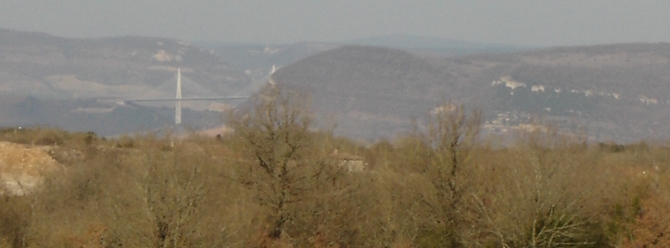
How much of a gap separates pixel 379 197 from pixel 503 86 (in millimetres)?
116879

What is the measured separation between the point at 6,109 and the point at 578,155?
14977 centimetres

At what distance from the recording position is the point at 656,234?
2438 cm

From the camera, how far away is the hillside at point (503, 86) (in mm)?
127500

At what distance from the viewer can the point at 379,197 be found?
95.0 ft

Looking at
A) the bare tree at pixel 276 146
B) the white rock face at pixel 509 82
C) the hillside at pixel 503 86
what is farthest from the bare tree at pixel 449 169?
the white rock face at pixel 509 82

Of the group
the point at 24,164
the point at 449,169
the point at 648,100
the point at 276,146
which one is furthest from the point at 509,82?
the point at 276,146

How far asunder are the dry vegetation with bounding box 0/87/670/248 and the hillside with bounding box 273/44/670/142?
80278 mm

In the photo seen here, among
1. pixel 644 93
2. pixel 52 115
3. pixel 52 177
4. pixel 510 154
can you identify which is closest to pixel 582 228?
pixel 510 154

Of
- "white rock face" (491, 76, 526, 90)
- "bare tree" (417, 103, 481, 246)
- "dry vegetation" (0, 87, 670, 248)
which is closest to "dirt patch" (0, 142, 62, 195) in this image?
"dry vegetation" (0, 87, 670, 248)

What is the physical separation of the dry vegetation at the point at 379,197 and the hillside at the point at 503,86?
3161 inches

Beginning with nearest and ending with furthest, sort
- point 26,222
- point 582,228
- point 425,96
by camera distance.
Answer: point 26,222 → point 582,228 → point 425,96

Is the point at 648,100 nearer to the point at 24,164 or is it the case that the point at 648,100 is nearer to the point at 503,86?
the point at 503,86

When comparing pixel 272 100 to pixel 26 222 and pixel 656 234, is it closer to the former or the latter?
pixel 26 222

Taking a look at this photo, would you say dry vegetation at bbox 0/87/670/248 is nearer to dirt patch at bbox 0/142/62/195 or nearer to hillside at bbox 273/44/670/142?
dirt patch at bbox 0/142/62/195
